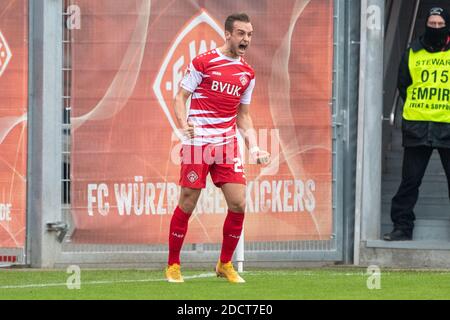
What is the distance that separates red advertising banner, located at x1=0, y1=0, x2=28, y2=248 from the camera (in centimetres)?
1398

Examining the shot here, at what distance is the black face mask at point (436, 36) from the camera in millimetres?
13648

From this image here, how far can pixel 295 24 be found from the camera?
46.3ft

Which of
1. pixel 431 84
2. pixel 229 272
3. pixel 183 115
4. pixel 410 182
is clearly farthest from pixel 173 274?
pixel 431 84

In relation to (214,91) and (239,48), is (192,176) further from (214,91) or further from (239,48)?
(239,48)

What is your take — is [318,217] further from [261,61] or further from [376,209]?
[261,61]

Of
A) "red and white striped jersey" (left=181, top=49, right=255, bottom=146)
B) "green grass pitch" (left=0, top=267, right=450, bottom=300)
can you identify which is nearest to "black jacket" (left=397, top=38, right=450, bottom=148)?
"green grass pitch" (left=0, top=267, right=450, bottom=300)

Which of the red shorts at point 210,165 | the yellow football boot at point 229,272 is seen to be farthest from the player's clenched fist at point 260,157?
the yellow football boot at point 229,272

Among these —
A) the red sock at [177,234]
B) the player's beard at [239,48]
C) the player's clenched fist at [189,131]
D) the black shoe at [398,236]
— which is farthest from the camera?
the black shoe at [398,236]

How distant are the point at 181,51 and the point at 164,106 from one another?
1.93ft

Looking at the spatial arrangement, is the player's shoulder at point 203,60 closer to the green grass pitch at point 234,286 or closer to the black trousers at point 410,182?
the green grass pitch at point 234,286

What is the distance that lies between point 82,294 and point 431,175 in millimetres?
6973

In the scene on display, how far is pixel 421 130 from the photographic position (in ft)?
45.2

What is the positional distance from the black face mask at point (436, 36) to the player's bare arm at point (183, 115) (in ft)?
11.8

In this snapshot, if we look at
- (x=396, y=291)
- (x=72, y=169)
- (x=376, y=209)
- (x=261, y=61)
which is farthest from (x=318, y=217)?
(x=396, y=291)
